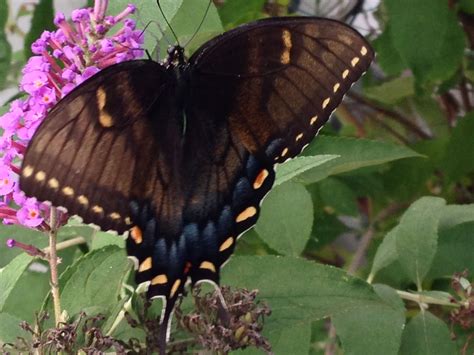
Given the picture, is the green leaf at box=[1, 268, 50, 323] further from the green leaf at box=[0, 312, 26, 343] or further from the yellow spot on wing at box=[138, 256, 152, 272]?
the yellow spot on wing at box=[138, 256, 152, 272]

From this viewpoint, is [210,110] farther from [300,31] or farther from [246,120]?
[300,31]

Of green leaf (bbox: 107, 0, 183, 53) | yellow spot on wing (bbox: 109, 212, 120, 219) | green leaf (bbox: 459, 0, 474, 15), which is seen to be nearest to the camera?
yellow spot on wing (bbox: 109, 212, 120, 219)

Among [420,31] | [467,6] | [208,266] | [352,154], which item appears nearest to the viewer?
[208,266]

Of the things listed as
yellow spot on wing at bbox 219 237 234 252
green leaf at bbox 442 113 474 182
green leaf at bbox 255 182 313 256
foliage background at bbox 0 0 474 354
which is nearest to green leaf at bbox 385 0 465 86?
foliage background at bbox 0 0 474 354

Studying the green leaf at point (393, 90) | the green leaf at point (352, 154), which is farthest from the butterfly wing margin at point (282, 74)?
the green leaf at point (393, 90)

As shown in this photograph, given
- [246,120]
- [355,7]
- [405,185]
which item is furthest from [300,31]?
[355,7]

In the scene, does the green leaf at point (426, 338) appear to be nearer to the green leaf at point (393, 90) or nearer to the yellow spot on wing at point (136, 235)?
the yellow spot on wing at point (136, 235)

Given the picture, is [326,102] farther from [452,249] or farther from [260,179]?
[452,249]

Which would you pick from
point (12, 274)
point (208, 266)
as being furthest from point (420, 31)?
point (12, 274)
